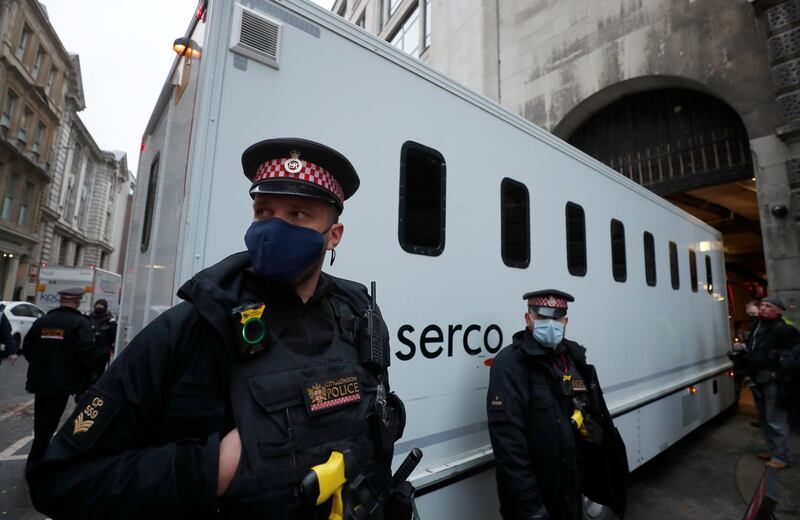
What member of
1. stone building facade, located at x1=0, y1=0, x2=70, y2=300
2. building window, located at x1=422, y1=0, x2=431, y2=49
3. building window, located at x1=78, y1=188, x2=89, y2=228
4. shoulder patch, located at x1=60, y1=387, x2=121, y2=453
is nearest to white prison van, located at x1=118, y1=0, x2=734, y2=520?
shoulder patch, located at x1=60, y1=387, x2=121, y2=453

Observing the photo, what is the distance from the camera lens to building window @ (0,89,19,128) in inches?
837

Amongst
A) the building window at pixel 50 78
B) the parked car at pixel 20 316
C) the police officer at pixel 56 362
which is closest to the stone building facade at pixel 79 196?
the building window at pixel 50 78

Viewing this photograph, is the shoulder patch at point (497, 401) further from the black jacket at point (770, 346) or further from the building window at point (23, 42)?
the building window at point (23, 42)

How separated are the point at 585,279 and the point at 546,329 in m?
1.32

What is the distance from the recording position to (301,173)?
1.32 m

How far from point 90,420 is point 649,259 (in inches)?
216

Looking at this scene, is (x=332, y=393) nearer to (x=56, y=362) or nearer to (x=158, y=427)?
(x=158, y=427)

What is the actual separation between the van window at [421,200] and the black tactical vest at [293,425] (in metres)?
1.23

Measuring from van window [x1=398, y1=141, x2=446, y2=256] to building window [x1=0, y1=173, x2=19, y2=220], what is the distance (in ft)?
92.7

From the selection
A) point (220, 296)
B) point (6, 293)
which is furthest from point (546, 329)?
point (6, 293)

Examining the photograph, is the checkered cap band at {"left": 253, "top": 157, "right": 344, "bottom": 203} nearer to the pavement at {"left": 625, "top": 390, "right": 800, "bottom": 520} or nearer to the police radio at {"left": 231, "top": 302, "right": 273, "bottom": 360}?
the police radio at {"left": 231, "top": 302, "right": 273, "bottom": 360}

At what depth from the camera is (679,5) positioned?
338 inches

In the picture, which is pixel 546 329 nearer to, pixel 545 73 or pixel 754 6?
pixel 754 6

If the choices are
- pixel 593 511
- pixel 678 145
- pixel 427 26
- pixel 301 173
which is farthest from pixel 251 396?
pixel 427 26
